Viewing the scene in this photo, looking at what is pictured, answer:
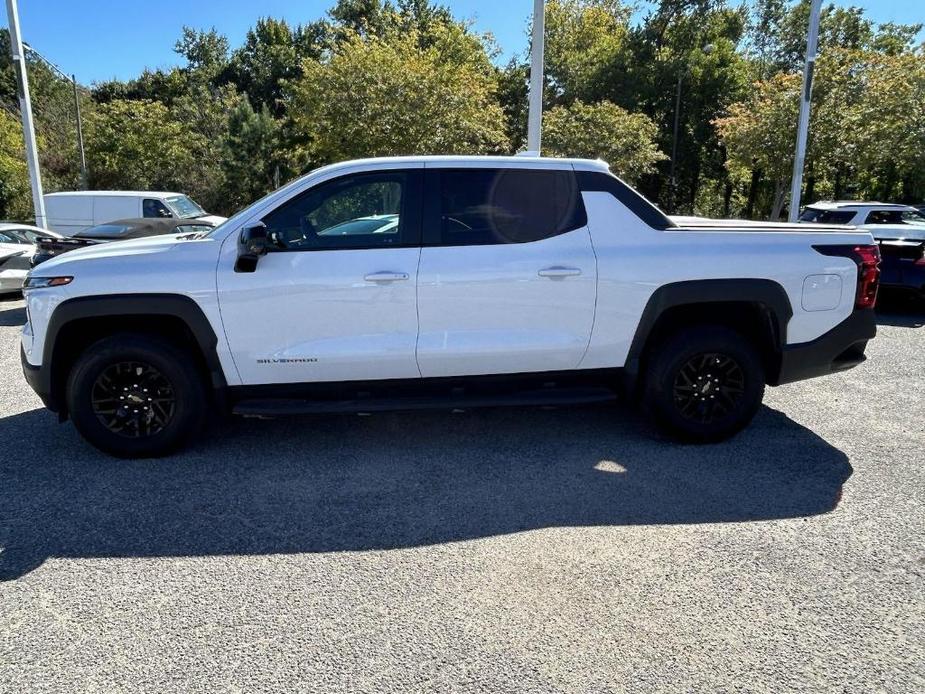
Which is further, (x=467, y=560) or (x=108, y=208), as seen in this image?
(x=108, y=208)

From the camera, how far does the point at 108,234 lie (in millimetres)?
10820

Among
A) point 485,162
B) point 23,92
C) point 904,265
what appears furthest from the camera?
point 23,92

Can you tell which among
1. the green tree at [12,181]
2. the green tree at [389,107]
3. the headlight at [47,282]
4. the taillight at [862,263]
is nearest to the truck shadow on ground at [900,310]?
the taillight at [862,263]

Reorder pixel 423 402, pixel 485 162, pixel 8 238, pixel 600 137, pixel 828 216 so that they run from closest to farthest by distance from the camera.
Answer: pixel 423 402 < pixel 485 162 < pixel 8 238 < pixel 828 216 < pixel 600 137

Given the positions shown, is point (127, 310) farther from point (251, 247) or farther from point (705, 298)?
point (705, 298)

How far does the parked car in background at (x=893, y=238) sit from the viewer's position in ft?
30.6

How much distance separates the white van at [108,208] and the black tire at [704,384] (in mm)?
12387

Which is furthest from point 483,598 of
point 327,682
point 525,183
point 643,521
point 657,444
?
point 525,183

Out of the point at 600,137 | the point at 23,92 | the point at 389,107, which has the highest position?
the point at 389,107

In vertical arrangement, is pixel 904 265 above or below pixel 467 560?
above

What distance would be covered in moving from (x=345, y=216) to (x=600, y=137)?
19.4 meters

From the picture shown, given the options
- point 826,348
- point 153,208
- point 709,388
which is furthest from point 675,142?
point 709,388

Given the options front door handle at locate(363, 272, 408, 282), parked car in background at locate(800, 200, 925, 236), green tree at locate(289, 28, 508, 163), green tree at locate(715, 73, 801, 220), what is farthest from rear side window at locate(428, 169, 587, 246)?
green tree at locate(715, 73, 801, 220)

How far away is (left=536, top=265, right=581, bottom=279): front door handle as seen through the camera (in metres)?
4.28
